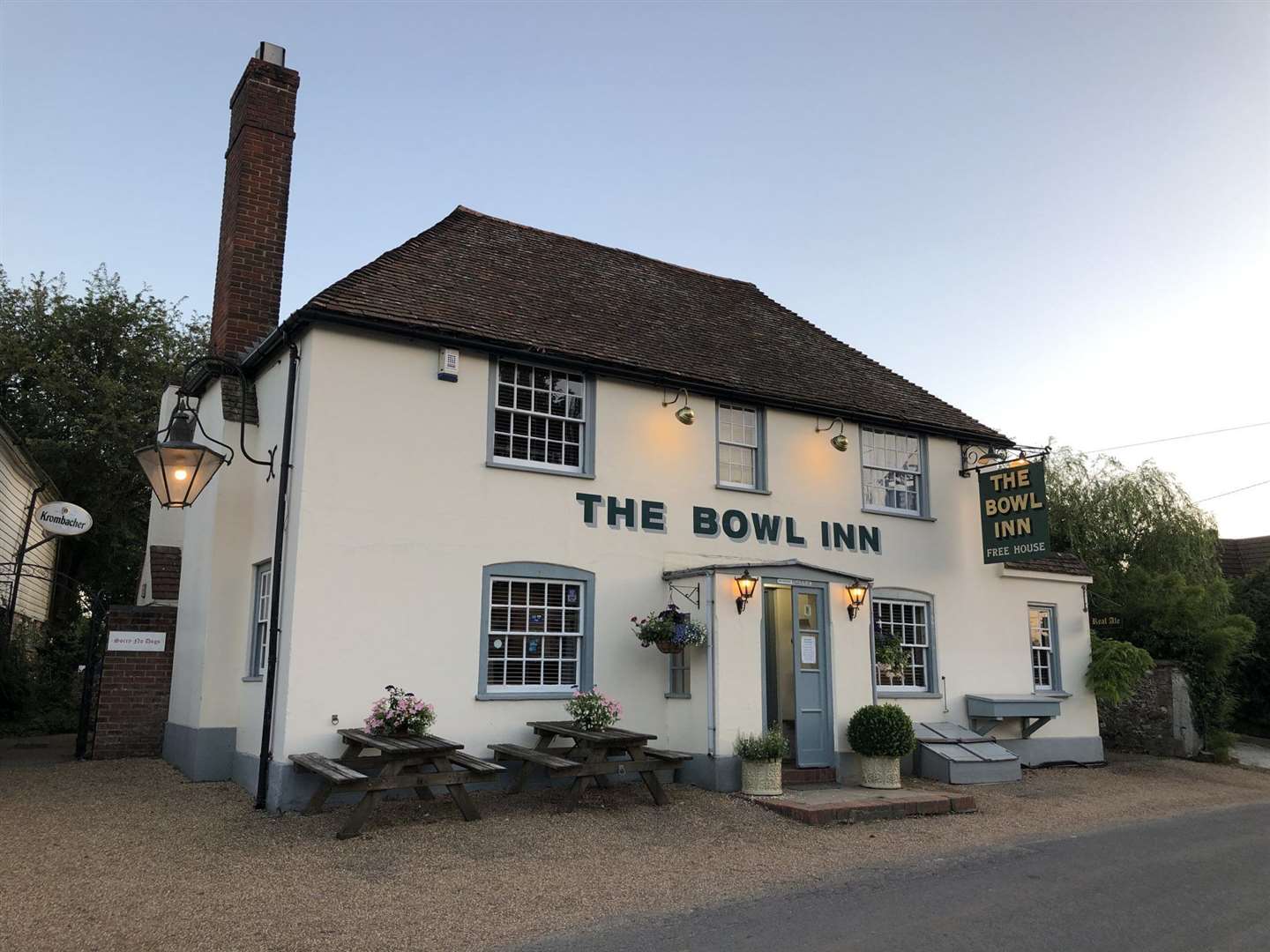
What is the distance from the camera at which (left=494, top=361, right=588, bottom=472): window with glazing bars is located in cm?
1233

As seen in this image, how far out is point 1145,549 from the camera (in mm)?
23047

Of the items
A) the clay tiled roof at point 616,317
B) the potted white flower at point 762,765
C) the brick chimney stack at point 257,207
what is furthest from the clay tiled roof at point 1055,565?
the brick chimney stack at point 257,207

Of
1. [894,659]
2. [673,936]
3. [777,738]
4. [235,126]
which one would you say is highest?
[235,126]

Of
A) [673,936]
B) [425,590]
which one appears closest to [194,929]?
[673,936]

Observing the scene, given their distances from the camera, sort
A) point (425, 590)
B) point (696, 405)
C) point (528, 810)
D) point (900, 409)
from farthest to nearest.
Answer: point (900, 409)
point (696, 405)
point (425, 590)
point (528, 810)

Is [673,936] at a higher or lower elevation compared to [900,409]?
lower

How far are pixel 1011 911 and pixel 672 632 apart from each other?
5.62m

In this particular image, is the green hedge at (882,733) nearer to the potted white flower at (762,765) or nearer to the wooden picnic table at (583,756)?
the potted white flower at (762,765)

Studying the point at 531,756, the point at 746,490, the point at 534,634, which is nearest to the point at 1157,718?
the point at 746,490

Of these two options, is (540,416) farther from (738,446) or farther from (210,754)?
(210,754)

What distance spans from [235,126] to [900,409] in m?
11.2

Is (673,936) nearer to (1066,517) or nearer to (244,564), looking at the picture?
(244,564)

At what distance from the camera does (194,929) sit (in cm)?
625

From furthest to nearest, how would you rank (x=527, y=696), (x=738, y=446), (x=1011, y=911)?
1. (x=738, y=446)
2. (x=527, y=696)
3. (x=1011, y=911)
